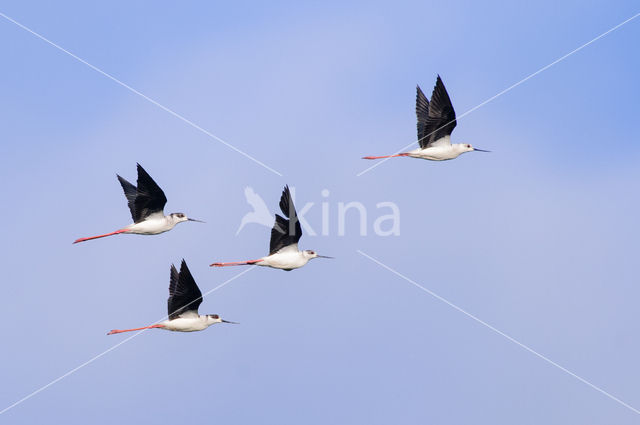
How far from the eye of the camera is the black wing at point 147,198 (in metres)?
28.2

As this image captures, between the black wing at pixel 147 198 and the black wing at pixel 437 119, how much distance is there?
7010mm

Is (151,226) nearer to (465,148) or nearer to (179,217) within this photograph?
(179,217)

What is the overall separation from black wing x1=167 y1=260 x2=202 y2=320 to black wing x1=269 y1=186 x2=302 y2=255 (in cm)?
213

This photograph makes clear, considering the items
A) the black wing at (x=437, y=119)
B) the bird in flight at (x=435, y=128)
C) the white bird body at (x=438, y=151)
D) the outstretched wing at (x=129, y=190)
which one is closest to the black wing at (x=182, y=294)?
the outstretched wing at (x=129, y=190)

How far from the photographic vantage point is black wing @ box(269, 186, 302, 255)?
27.5 meters

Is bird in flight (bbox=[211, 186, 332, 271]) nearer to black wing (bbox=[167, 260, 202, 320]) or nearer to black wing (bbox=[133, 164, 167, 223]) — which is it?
black wing (bbox=[167, 260, 202, 320])

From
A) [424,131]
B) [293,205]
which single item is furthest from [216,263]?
[424,131]

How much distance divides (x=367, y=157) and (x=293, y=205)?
5012 mm

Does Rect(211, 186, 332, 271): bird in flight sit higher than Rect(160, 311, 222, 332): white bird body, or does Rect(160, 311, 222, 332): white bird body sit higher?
Rect(211, 186, 332, 271): bird in flight

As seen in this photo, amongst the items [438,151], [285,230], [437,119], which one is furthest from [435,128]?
[285,230]

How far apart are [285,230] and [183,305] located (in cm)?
327

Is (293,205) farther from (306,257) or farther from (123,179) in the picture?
(123,179)

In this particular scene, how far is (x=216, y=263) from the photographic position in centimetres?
3014

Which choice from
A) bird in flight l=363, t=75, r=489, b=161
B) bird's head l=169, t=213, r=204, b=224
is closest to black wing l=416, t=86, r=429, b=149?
Result: bird in flight l=363, t=75, r=489, b=161
